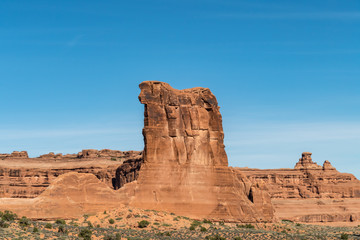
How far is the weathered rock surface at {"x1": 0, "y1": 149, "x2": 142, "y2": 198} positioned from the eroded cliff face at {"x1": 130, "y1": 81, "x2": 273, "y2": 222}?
28.2 m

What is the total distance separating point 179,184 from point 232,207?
22.2 ft

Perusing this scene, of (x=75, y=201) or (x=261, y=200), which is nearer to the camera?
(x=75, y=201)

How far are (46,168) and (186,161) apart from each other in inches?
2904

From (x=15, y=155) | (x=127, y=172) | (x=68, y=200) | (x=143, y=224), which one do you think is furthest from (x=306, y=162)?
(x=68, y=200)

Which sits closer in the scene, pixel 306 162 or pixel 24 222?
pixel 24 222

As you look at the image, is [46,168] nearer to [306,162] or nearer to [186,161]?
[186,161]

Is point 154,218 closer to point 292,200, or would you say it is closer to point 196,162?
point 196,162

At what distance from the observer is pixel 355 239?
78.4 m

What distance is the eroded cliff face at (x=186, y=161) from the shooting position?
6981 centimetres

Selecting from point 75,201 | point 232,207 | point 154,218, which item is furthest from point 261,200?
point 75,201

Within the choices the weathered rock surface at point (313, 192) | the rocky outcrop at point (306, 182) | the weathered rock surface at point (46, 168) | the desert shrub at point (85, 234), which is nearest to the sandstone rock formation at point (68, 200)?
the desert shrub at point (85, 234)

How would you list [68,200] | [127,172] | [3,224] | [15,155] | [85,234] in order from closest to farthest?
[3,224] < [85,234] < [68,200] < [127,172] < [15,155]

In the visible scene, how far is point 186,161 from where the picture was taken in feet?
235

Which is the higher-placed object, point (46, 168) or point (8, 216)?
point (46, 168)
